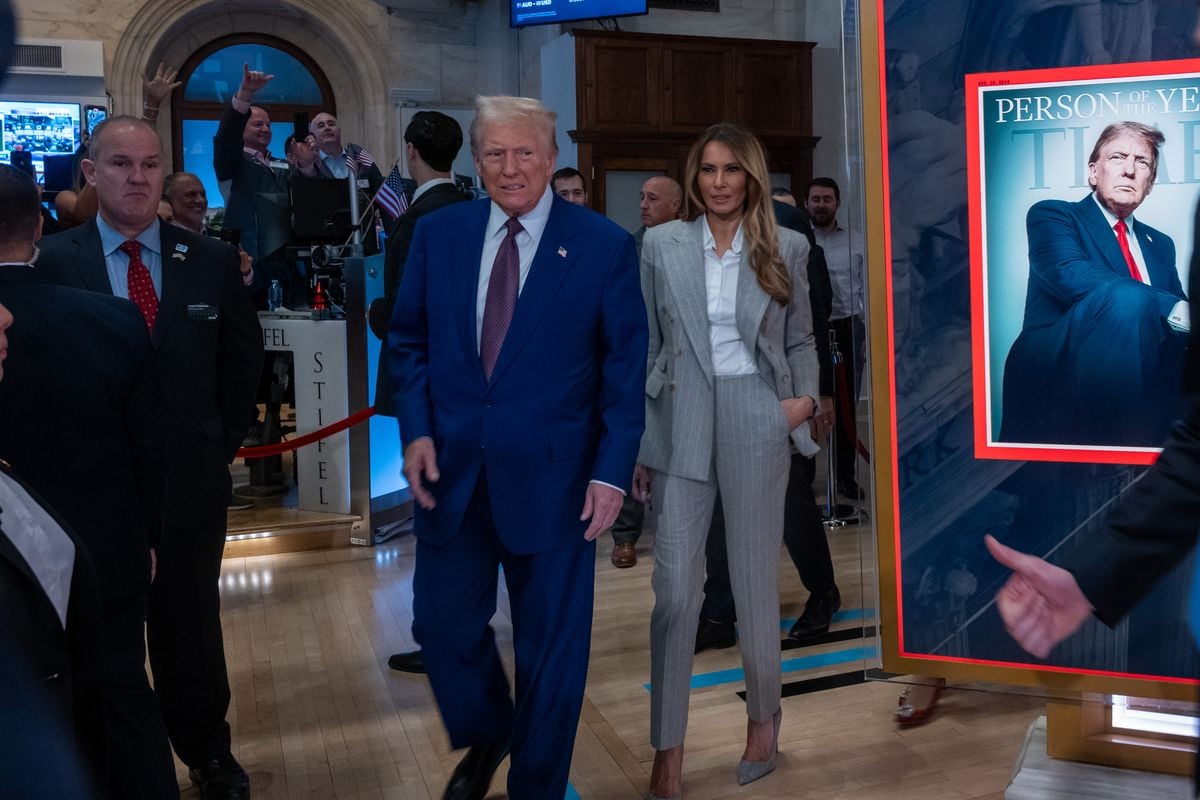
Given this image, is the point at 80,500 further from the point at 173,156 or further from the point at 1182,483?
the point at 173,156

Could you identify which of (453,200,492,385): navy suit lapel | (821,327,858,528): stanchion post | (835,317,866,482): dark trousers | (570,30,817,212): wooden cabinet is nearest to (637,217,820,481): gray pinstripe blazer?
(453,200,492,385): navy suit lapel

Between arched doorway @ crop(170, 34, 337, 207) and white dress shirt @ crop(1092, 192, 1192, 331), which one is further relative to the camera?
arched doorway @ crop(170, 34, 337, 207)

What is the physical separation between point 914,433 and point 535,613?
958mm

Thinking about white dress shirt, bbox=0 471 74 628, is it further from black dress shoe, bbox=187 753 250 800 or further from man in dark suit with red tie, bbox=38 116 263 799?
black dress shoe, bbox=187 753 250 800

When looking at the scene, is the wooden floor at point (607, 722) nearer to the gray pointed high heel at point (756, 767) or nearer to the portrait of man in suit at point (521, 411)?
the gray pointed high heel at point (756, 767)

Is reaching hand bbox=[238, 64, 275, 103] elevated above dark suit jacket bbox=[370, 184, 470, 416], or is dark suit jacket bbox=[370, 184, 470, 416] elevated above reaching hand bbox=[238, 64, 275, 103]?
reaching hand bbox=[238, 64, 275, 103]

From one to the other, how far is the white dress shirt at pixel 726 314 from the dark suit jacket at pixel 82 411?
1.40m

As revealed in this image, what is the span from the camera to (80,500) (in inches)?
88.7

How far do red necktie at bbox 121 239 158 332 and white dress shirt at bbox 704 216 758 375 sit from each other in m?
1.37

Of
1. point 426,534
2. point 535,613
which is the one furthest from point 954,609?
point 426,534

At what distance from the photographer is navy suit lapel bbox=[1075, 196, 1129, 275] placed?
2.50m

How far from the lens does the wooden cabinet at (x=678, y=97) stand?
1104 cm

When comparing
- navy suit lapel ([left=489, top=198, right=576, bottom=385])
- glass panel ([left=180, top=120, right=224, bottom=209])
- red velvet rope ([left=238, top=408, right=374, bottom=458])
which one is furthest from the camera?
glass panel ([left=180, top=120, right=224, bottom=209])

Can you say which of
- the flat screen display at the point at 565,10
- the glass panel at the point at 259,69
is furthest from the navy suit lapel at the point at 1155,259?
the glass panel at the point at 259,69
